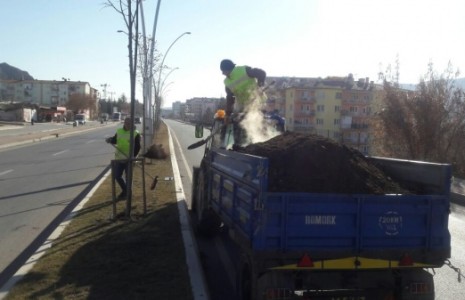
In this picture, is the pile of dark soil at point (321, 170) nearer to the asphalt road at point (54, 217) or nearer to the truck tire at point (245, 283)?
the truck tire at point (245, 283)

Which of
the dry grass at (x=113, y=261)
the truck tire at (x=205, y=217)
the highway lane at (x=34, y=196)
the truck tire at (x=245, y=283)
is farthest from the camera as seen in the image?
the truck tire at (x=205, y=217)

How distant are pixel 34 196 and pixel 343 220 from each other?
983 centimetres

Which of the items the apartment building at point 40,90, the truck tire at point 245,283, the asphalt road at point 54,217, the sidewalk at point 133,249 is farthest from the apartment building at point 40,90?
the truck tire at point 245,283

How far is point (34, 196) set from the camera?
1301cm

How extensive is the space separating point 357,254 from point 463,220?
25.8ft

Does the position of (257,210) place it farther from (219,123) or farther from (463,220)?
(463,220)

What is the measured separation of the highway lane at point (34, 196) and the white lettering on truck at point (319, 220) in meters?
3.66

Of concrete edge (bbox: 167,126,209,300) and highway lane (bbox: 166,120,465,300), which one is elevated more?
concrete edge (bbox: 167,126,209,300)

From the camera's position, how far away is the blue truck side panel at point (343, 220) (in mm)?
4809

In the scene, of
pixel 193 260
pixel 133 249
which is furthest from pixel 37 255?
pixel 193 260

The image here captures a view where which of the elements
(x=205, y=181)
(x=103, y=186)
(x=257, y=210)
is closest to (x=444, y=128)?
(x=103, y=186)

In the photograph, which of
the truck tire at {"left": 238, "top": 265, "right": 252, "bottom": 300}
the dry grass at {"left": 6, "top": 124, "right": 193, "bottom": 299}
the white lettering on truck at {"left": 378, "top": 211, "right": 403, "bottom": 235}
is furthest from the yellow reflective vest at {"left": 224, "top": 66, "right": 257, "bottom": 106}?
the white lettering on truck at {"left": 378, "top": 211, "right": 403, "bottom": 235}

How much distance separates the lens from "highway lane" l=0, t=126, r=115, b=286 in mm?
8086

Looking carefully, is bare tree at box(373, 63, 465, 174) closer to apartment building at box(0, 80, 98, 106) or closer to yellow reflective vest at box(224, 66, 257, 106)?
yellow reflective vest at box(224, 66, 257, 106)
